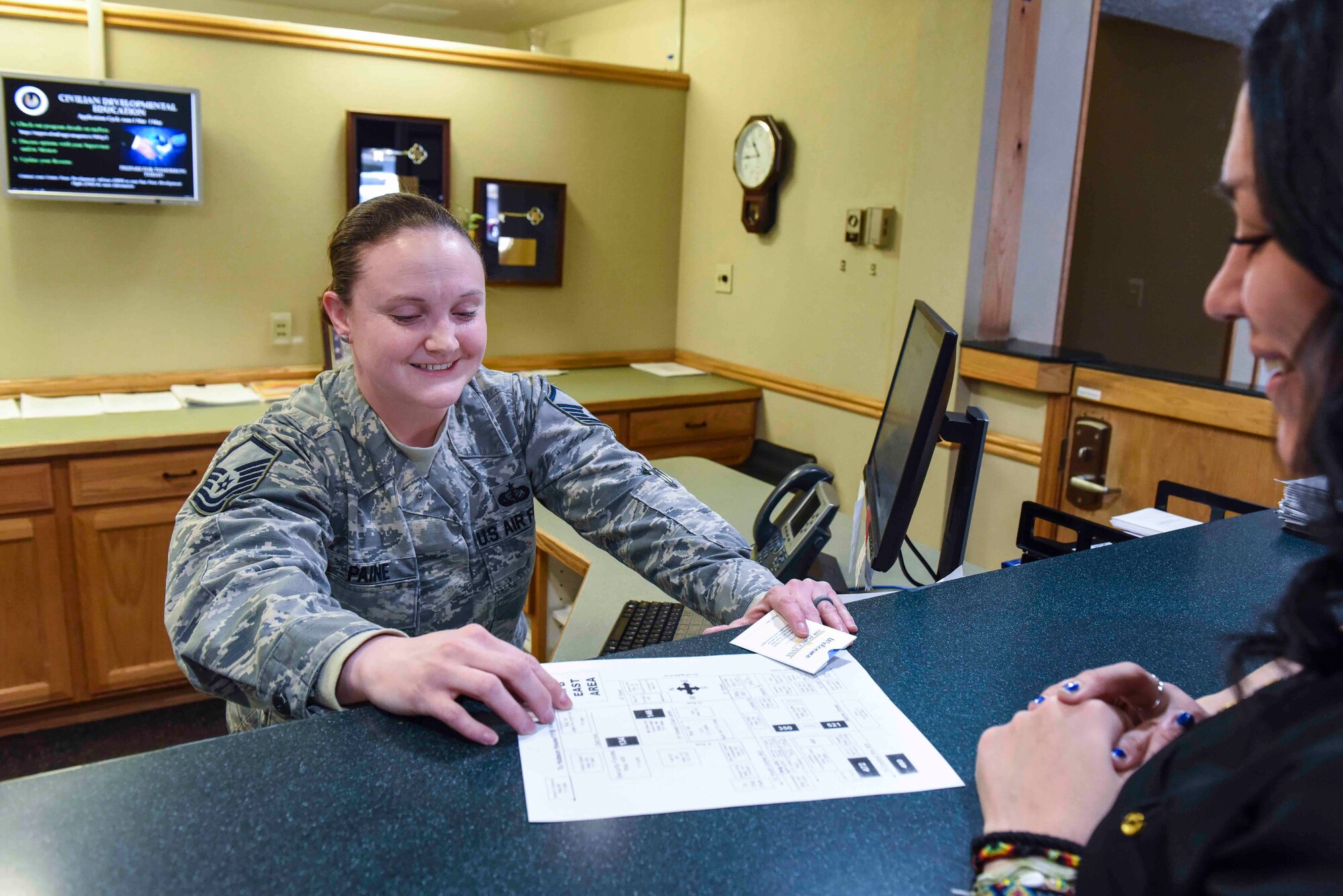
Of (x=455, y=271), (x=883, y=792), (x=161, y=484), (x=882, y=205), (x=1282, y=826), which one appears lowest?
(x=161, y=484)

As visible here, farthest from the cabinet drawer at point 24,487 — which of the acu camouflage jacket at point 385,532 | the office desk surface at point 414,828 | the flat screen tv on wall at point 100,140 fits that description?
the office desk surface at point 414,828

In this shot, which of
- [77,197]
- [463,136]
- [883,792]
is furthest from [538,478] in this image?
[463,136]

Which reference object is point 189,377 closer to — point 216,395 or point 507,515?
point 216,395

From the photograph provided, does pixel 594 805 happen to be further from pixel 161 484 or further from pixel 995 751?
pixel 161 484

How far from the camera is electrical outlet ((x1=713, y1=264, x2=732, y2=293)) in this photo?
12.3ft

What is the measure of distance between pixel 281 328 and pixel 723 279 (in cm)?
163

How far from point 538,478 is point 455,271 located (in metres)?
0.36

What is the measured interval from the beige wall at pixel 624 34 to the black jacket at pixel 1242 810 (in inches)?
150

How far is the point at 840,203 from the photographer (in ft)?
10.4

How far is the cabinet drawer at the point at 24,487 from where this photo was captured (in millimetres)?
2432

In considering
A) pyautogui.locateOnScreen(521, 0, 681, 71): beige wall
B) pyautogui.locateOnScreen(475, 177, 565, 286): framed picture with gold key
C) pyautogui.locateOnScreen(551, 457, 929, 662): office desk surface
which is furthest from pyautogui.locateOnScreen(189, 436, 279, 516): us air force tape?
pyautogui.locateOnScreen(521, 0, 681, 71): beige wall

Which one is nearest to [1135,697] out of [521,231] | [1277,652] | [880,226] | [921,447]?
[1277,652]

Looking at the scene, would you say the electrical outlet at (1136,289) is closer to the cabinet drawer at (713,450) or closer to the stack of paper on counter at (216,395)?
the cabinet drawer at (713,450)

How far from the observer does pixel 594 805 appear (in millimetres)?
748
